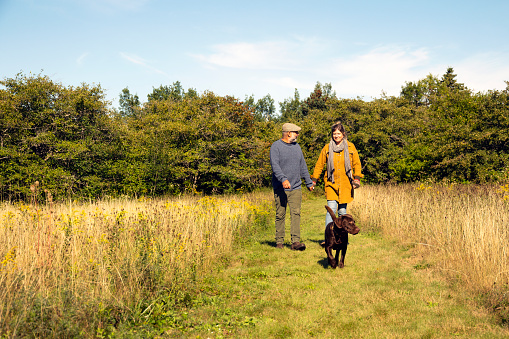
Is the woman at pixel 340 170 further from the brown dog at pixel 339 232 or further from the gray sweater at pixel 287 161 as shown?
the brown dog at pixel 339 232

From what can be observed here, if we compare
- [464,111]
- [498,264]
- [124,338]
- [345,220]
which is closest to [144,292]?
[124,338]

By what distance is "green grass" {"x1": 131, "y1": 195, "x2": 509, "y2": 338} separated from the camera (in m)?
3.45

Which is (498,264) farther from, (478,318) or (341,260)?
(341,260)

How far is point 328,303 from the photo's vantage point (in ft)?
A: 13.7

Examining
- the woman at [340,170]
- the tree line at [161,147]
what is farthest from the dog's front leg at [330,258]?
the tree line at [161,147]

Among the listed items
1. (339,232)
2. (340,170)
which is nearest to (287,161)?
(340,170)

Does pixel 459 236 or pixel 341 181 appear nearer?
pixel 459 236

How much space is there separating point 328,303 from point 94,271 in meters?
2.80

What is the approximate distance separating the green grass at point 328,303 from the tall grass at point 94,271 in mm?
366

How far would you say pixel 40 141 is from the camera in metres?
13.4

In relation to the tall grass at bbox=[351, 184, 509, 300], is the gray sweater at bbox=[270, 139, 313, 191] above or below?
above

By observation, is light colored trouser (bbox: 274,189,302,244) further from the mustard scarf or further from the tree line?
the tree line

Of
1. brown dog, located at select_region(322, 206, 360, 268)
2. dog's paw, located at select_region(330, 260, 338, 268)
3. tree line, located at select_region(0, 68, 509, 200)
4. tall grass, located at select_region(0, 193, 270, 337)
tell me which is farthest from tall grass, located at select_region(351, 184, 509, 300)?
tree line, located at select_region(0, 68, 509, 200)

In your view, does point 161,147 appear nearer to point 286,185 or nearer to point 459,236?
point 286,185
